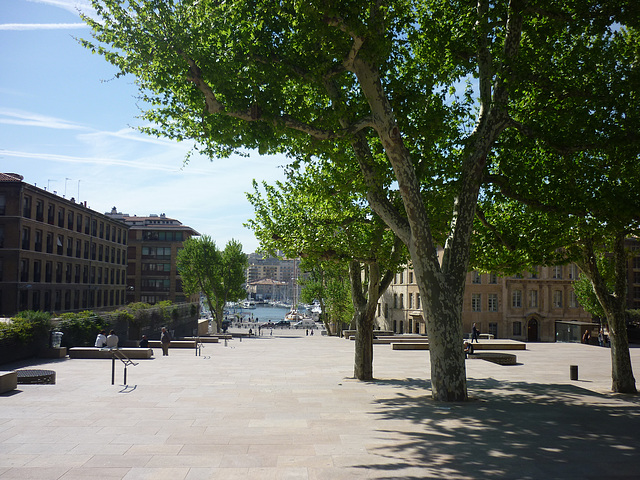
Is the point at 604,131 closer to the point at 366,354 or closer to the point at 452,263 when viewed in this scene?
the point at 452,263

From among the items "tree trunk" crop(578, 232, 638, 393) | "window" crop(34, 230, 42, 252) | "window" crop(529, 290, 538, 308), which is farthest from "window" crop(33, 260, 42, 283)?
"window" crop(529, 290, 538, 308)

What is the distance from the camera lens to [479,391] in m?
15.0

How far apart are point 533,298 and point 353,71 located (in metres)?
53.7

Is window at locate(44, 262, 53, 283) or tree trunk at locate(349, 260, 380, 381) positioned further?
window at locate(44, 262, 53, 283)

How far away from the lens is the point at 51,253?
50969mm

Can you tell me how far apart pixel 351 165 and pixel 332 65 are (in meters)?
3.24

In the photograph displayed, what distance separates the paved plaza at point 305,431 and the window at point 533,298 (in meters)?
45.5

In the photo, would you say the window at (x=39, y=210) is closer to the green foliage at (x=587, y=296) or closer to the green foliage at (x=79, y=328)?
the green foliage at (x=79, y=328)

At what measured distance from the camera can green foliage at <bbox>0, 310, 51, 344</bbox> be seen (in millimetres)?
20953

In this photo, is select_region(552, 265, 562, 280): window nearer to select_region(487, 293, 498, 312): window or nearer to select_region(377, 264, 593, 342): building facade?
select_region(377, 264, 593, 342): building facade

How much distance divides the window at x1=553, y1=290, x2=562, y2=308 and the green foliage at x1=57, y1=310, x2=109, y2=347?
1962 inches

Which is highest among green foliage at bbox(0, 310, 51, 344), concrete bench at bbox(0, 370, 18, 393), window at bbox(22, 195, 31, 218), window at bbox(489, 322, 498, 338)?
window at bbox(22, 195, 31, 218)

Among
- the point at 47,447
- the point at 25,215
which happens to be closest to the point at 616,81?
the point at 47,447

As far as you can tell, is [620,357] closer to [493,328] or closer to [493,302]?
[493,302]
